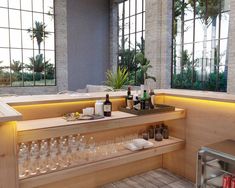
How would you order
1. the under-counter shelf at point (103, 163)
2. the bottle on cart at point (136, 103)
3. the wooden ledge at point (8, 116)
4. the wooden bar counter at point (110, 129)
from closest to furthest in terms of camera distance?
the wooden ledge at point (8, 116)
the wooden bar counter at point (110, 129)
the under-counter shelf at point (103, 163)
the bottle on cart at point (136, 103)

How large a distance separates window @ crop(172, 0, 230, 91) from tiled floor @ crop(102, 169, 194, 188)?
4.02 metres

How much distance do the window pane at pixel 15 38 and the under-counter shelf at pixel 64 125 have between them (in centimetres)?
690

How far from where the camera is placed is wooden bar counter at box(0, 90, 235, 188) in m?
1.72

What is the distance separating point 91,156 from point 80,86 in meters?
7.35

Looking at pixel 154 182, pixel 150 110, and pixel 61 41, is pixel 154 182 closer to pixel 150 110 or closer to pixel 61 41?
pixel 150 110

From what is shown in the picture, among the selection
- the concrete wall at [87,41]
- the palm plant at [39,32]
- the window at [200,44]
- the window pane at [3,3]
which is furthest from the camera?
the concrete wall at [87,41]

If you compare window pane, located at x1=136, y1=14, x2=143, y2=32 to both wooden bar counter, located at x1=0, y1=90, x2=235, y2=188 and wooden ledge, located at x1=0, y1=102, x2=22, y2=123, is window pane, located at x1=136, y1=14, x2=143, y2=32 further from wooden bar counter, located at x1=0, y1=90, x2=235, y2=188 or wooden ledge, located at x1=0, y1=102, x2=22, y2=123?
wooden ledge, located at x1=0, y1=102, x2=22, y2=123

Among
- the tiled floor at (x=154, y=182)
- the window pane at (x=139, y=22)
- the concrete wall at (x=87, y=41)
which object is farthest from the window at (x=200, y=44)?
the tiled floor at (x=154, y=182)

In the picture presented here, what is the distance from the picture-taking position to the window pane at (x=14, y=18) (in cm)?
812

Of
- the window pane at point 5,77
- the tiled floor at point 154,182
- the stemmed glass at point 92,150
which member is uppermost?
the window pane at point 5,77

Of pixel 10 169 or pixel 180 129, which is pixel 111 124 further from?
pixel 180 129

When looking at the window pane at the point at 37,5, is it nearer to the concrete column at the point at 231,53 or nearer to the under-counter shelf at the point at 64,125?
the concrete column at the point at 231,53

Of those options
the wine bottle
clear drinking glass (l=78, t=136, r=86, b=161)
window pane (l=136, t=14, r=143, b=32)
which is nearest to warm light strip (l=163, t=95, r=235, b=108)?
the wine bottle

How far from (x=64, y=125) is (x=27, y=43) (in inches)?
288
